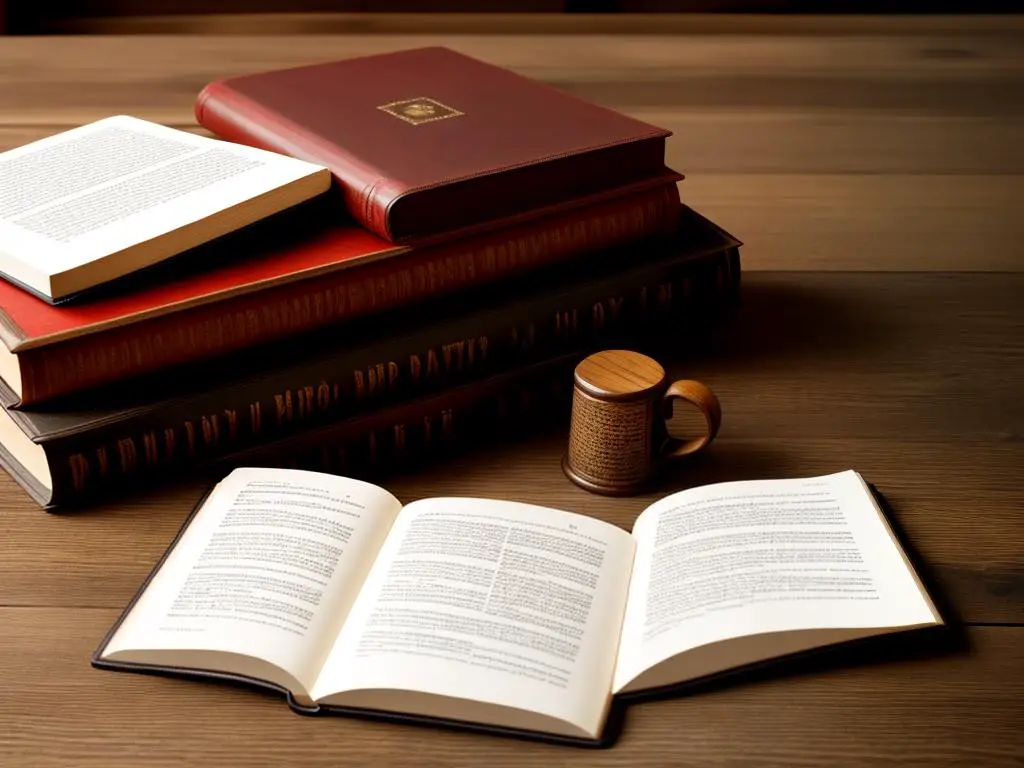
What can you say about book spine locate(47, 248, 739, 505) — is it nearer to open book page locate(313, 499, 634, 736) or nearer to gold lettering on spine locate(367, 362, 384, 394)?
gold lettering on spine locate(367, 362, 384, 394)

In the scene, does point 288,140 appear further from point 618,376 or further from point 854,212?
point 854,212

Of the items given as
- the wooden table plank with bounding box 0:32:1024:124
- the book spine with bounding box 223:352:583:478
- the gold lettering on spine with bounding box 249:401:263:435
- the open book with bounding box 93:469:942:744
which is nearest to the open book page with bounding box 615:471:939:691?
the open book with bounding box 93:469:942:744

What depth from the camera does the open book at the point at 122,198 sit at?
91cm

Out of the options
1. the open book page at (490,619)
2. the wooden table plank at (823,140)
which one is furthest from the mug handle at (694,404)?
the wooden table plank at (823,140)

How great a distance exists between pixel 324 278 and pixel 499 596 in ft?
1.06

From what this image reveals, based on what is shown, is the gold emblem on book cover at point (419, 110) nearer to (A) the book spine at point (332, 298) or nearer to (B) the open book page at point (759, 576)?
(A) the book spine at point (332, 298)

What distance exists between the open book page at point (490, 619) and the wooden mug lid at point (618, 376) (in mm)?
100

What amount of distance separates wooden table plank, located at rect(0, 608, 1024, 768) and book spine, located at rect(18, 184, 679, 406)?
0.21m

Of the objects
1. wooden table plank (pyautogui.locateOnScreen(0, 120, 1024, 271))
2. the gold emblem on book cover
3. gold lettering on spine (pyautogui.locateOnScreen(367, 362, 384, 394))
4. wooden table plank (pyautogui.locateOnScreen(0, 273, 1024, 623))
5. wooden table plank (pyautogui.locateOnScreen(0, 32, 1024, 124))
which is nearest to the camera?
wooden table plank (pyautogui.locateOnScreen(0, 273, 1024, 623))

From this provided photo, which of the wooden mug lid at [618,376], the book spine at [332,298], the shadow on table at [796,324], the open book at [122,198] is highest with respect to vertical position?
the open book at [122,198]

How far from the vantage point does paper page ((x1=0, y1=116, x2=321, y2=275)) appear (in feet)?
3.06

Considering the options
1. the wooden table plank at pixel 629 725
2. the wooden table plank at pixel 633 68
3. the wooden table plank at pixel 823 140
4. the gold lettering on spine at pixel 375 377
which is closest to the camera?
the wooden table plank at pixel 629 725

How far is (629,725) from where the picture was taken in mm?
744

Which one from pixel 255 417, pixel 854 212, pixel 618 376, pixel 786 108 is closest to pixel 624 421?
pixel 618 376
